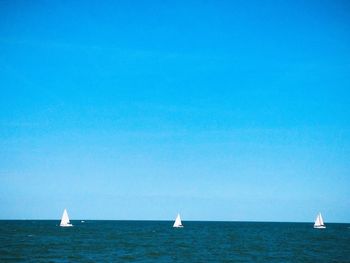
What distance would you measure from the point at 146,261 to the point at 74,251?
1471 cm

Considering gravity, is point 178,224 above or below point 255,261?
above

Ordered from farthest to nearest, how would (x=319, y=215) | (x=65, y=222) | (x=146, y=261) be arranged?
(x=319, y=215) → (x=65, y=222) → (x=146, y=261)

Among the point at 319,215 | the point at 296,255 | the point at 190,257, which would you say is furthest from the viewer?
the point at 319,215

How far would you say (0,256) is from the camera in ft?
185

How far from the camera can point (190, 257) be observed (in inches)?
2350

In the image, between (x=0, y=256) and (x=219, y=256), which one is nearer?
(x=0, y=256)

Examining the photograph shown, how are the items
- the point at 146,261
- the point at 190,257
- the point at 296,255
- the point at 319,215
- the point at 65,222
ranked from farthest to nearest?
the point at 319,215 → the point at 65,222 → the point at 296,255 → the point at 190,257 → the point at 146,261

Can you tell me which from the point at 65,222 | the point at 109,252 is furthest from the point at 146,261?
the point at 65,222

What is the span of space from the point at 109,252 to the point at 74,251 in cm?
511

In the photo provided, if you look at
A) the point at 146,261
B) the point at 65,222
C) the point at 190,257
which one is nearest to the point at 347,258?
the point at 190,257

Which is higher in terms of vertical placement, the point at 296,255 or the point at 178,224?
the point at 178,224

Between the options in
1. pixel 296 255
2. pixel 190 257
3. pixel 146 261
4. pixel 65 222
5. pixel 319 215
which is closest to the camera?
pixel 146 261

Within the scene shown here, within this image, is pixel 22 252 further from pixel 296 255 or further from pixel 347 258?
pixel 347 258

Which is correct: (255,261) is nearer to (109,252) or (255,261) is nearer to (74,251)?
(109,252)
